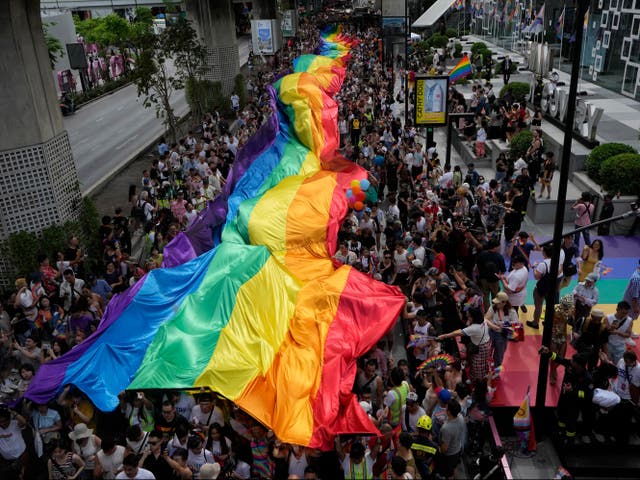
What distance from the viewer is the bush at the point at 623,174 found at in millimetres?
14148

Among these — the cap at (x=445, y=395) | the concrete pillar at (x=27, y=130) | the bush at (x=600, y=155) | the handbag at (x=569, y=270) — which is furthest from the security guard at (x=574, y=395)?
the concrete pillar at (x=27, y=130)

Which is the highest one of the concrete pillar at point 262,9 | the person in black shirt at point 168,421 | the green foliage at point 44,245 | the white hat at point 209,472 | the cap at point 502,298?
the concrete pillar at point 262,9

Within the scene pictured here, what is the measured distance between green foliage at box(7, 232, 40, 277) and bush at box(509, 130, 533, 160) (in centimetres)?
1246

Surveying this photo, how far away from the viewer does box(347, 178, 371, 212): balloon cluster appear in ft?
44.3

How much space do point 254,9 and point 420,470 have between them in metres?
37.7

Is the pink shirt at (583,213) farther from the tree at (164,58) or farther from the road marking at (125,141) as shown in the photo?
the road marking at (125,141)

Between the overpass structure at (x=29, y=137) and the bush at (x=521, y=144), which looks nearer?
the overpass structure at (x=29, y=137)

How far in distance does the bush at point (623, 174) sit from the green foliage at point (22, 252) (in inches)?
512

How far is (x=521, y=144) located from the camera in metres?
17.0

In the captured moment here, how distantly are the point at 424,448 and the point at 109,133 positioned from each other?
2887 cm

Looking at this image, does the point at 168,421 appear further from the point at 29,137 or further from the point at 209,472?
the point at 29,137

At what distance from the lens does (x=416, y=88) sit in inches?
628

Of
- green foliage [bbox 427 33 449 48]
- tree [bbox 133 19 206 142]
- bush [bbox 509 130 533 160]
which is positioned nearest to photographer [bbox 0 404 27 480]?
bush [bbox 509 130 533 160]

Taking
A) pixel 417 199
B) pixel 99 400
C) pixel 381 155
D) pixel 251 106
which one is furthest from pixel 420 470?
pixel 251 106
